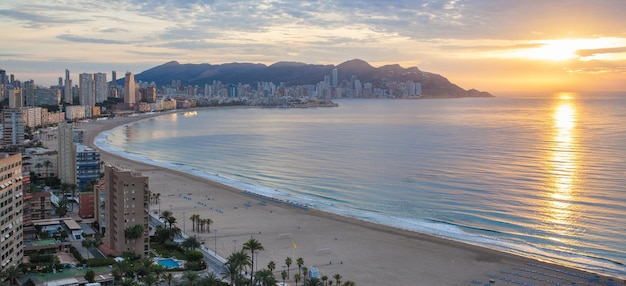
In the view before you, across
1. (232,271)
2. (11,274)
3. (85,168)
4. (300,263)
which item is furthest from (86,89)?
(232,271)

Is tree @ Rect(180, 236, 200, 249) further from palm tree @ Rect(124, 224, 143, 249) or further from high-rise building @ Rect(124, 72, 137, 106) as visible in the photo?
high-rise building @ Rect(124, 72, 137, 106)

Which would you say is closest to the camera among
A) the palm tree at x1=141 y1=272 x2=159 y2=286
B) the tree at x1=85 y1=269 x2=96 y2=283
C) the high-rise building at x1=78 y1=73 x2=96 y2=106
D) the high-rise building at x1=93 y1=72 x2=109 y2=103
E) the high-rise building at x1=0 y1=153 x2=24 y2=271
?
the palm tree at x1=141 y1=272 x2=159 y2=286

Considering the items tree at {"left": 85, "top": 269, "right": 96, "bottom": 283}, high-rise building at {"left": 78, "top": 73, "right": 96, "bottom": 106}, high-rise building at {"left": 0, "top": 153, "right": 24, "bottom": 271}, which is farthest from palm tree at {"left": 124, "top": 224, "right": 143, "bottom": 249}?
high-rise building at {"left": 78, "top": 73, "right": 96, "bottom": 106}

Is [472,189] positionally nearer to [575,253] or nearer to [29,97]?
[575,253]

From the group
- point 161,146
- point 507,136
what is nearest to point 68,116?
point 161,146

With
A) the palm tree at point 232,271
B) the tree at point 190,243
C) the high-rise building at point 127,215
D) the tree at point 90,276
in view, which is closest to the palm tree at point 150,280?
the palm tree at point 232,271

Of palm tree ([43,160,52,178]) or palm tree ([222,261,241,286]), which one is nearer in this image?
palm tree ([222,261,241,286])

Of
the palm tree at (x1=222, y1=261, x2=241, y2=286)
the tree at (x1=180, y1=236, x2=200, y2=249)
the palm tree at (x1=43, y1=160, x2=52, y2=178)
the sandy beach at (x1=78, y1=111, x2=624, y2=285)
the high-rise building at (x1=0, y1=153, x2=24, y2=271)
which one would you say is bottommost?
the sandy beach at (x1=78, y1=111, x2=624, y2=285)
